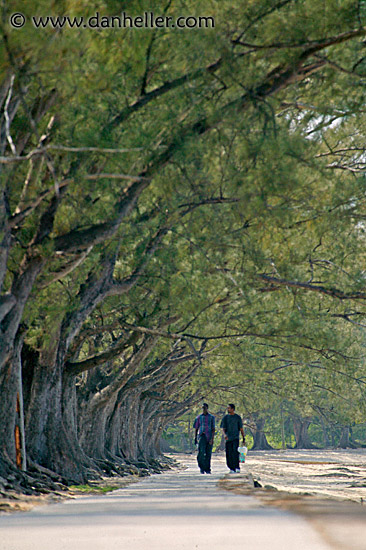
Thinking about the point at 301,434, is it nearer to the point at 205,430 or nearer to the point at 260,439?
the point at 260,439

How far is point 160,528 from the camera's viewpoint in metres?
6.59

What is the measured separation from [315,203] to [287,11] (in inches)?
144

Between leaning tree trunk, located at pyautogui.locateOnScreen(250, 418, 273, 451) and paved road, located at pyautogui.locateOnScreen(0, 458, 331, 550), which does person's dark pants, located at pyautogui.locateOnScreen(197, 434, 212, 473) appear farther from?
leaning tree trunk, located at pyautogui.locateOnScreen(250, 418, 273, 451)

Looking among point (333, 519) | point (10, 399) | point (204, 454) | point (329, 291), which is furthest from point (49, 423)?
point (333, 519)

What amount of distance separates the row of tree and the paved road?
10.4ft

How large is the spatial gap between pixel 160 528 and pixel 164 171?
5359 millimetres

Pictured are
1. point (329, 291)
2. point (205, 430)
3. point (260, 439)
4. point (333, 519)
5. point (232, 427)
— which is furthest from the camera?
point (260, 439)

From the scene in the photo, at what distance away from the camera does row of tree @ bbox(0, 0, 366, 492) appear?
9078 millimetres

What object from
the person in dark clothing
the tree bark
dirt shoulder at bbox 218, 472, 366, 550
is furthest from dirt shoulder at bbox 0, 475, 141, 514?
the tree bark

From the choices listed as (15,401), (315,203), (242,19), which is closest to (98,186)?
(242,19)

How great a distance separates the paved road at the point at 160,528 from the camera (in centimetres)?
544

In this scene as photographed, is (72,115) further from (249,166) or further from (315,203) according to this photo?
(315,203)

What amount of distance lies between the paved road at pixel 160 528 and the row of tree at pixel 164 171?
124 inches

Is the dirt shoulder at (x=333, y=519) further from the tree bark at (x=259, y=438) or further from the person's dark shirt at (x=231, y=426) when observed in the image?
the tree bark at (x=259, y=438)
